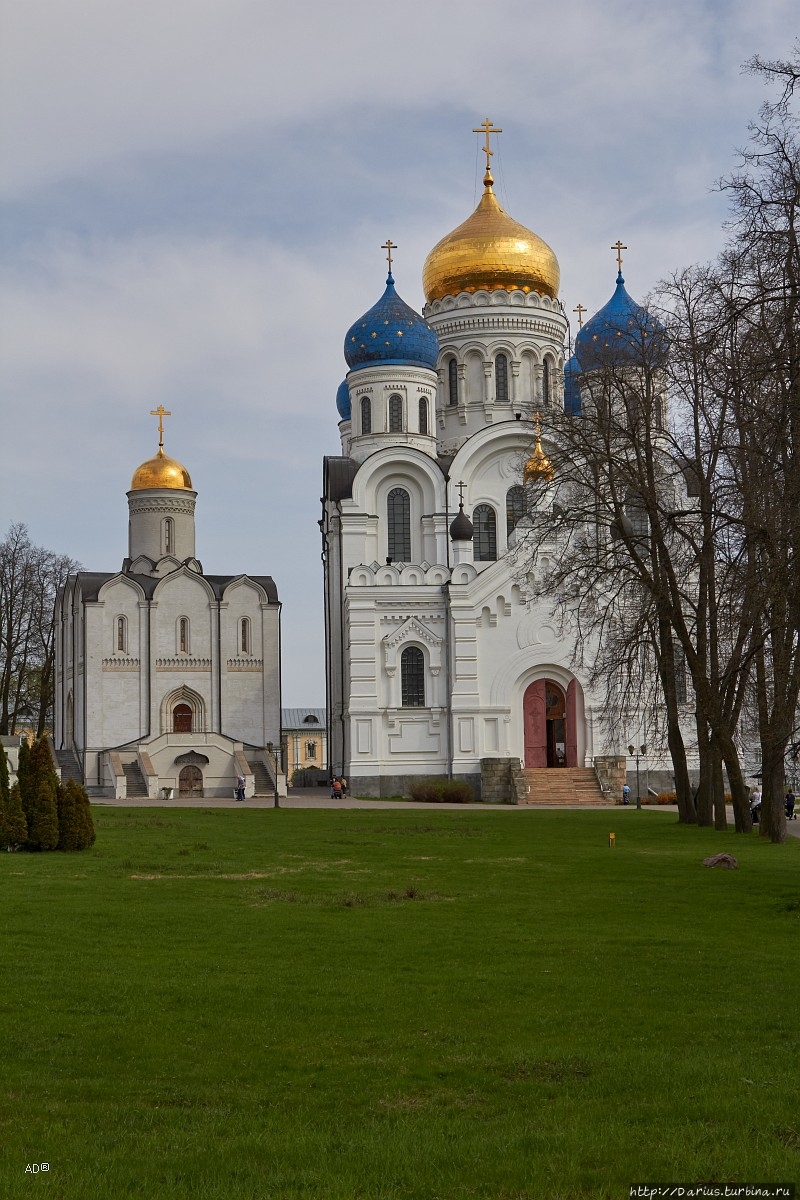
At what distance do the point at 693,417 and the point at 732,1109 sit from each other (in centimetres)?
1817

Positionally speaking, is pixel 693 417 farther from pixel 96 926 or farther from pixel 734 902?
pixel 96 926

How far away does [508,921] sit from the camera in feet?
42.7

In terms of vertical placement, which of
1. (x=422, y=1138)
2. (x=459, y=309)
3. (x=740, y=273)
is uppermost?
(x=459, y=309)

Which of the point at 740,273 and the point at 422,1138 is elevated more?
the point at 740,273

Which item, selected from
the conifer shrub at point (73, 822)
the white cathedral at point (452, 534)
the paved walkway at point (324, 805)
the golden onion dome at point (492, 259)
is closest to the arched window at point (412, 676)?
the white cathedral at point (452, 534)

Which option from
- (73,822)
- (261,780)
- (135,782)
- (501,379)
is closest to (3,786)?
(73,822)

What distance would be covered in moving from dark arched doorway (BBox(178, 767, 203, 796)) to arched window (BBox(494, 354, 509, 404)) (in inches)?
615

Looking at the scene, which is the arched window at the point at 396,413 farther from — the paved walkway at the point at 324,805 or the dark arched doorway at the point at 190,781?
the dark arched doorway at the point at 190,781

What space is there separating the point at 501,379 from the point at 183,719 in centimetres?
1557

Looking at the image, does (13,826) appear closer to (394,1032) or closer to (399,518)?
(394,1032)

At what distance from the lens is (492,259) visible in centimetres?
4659

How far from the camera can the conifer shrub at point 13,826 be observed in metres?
20.2

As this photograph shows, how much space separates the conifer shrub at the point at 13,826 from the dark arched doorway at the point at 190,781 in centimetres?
2361

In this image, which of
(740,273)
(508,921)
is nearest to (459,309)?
→ (740,273)
